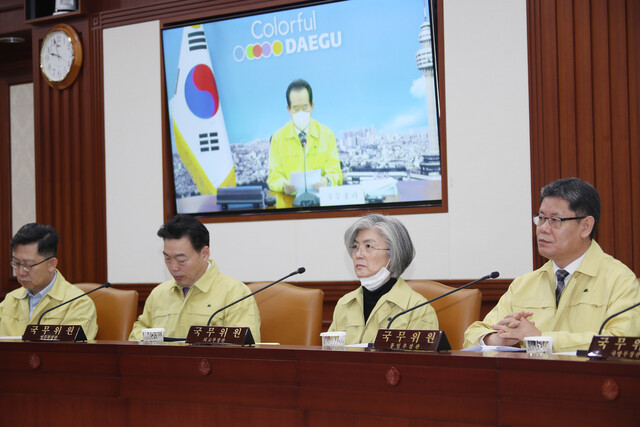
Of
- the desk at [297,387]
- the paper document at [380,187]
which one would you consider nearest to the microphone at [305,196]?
the paper document at [380,187]

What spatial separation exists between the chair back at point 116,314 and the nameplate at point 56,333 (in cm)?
72

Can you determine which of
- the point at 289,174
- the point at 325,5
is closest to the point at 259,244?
the point at 289,174

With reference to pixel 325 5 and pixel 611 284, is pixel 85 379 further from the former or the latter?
pixel 325 5

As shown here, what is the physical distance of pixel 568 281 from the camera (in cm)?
268

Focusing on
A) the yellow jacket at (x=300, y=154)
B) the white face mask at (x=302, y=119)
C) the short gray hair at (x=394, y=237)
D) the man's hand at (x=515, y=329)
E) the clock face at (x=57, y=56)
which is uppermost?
the clock face at (x=57, y=56)

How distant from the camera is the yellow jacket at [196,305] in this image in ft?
10.5

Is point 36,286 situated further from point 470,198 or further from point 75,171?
point 470,198

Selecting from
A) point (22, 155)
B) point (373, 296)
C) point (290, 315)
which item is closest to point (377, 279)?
point (373, 296)

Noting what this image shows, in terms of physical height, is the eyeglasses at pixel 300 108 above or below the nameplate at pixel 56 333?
above

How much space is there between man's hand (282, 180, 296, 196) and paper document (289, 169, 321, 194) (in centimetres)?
2

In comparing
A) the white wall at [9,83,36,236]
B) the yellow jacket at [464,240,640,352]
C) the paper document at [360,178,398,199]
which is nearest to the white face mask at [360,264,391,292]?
the yellow jacket at [464,240,640,352]

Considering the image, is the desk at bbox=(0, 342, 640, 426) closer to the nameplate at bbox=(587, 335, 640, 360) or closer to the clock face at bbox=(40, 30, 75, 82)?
the nameplate at bbox=(587, 335, 640, 360)

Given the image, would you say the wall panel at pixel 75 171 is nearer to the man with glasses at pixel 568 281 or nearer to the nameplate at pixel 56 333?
the nameplate at pixel 56 333

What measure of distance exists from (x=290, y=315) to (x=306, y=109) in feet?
4.82
